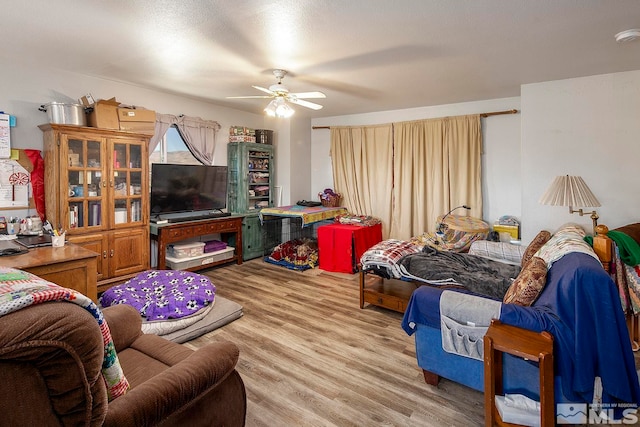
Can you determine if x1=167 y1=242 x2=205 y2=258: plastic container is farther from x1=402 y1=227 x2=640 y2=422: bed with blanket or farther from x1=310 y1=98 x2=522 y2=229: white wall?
x1=310 y1=98 x2=522 y2=229: white wall

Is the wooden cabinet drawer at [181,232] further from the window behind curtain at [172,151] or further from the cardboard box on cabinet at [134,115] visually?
the cardboard box on cabinet at [134,115]

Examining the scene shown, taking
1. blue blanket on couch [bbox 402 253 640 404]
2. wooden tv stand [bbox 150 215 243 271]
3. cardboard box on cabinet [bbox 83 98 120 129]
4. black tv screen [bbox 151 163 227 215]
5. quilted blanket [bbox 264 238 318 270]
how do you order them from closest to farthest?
blue blanket on couch [bbox 402 253 640 404]
cardboard box on cabinet [bbox 83 98 120 129]
wooden tv stand [bbox 150 215 243 271]
black tv screen [bbox 151 163 227 215]
quilted blanket [bbox 264 238 318 270]

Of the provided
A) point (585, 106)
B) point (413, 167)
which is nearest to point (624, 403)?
point (585, 106)

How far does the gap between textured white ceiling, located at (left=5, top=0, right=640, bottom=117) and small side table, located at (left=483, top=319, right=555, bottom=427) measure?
1972 mm

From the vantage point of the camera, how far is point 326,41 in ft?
8.59

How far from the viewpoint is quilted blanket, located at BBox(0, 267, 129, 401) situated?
83 centimetres

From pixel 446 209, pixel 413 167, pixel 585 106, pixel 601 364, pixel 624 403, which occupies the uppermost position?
pixel 585 106

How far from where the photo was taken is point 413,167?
17.2 feet

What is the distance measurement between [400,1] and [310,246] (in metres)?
3.78

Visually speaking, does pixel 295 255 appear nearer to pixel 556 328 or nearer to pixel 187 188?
pixel 187 188

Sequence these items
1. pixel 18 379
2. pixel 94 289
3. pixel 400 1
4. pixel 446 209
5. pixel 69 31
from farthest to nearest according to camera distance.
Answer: pixel 446 209, pixel 94 289, pixel 69 31, pixel 400 1, pixel 18 379

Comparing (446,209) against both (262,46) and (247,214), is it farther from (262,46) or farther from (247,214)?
(262,46)

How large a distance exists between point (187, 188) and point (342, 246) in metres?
2.31

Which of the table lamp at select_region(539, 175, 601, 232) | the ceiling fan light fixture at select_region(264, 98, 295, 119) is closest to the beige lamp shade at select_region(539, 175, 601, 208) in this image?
the table lamp at select_region(539, 175, 601, 232)
